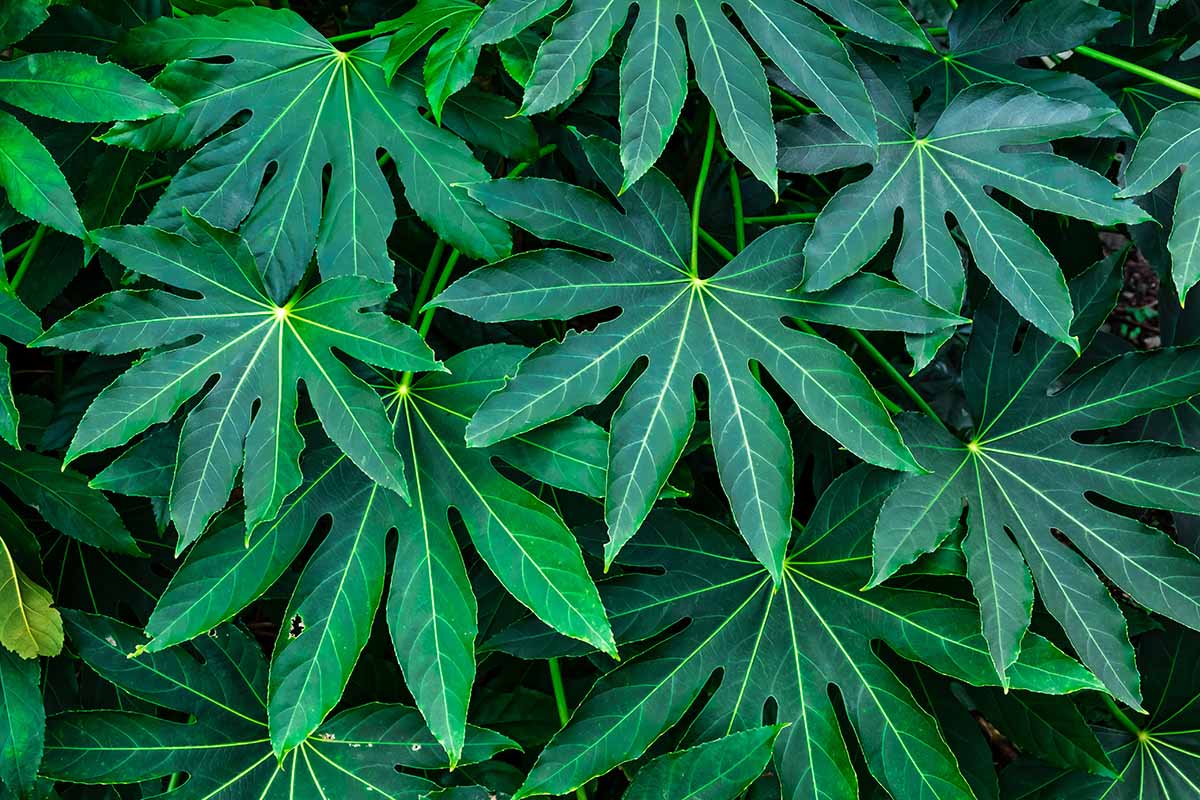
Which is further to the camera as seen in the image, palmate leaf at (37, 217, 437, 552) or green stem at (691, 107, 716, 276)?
green stem at (691, 107, 716, 276)

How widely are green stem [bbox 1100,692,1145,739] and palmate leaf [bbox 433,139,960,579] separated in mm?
569

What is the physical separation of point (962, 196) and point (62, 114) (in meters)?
1.04

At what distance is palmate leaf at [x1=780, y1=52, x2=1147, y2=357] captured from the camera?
1.08 m

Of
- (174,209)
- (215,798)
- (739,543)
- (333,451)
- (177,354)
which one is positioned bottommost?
(215,798)

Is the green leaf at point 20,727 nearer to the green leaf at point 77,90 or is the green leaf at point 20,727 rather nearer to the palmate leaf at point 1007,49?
the green leaf at point 77,90

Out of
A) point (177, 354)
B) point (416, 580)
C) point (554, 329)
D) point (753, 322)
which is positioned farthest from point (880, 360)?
point (177, 354)

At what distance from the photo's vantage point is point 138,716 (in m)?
1.20

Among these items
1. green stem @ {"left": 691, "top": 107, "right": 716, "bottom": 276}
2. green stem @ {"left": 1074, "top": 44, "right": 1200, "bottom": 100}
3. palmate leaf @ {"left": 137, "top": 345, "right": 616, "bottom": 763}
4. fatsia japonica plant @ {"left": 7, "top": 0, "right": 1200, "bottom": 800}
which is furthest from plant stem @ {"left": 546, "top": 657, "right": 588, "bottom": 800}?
green stem @ {"left": 1074, "top": 44, "right": 1200, "bottom": 100}

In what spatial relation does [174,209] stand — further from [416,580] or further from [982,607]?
[982,607]

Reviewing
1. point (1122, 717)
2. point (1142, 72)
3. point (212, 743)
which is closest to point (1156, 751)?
point (1122, 717)

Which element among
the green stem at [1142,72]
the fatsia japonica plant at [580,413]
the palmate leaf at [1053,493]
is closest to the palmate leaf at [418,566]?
the fatsia japonica plant at [580,413]

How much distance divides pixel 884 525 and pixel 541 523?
0.39 m

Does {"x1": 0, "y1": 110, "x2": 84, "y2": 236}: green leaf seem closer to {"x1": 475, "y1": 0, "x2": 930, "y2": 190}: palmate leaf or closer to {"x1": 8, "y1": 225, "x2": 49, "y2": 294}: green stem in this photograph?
{"x1": 8, "y1": 225, "x2": 49, "y2": 294}: green stem

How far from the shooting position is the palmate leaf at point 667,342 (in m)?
1.03
